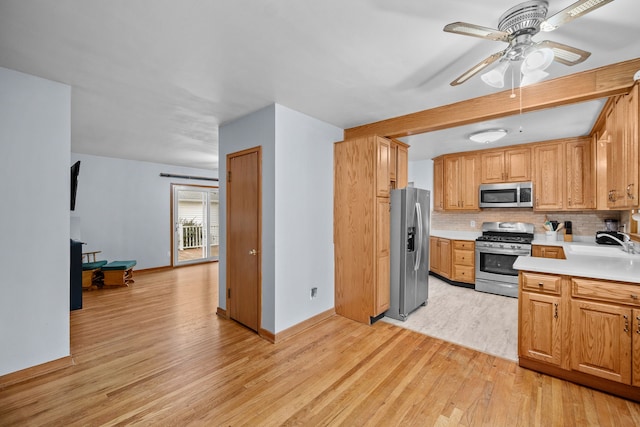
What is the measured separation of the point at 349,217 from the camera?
356 cm

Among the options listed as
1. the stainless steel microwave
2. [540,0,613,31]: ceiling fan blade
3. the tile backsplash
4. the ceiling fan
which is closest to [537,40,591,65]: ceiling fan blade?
the ceiling fan

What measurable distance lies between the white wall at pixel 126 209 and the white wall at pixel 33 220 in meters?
3.53

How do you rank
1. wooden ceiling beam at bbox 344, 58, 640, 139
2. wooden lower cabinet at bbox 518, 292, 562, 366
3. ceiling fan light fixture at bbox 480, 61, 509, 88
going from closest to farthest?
1. ceiling fan light fixture at bbox 480, 61, 509, 88
2. wooden ceiling beam at bbox 344, 58, 640, 139
3. wooden lower cabinet at bbox 518, 292, 562, 366

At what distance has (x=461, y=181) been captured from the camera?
5223mm

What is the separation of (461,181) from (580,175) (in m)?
1.61

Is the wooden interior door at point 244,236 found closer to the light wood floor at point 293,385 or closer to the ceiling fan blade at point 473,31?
the light wood floor at point 293,385

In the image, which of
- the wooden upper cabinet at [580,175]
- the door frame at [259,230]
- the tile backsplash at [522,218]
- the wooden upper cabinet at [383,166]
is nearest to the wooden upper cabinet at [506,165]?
the wooden upper cabinet at [580,175]

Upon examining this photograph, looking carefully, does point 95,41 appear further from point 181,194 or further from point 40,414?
point 181,194

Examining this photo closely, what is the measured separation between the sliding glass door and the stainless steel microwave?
610 centimetres

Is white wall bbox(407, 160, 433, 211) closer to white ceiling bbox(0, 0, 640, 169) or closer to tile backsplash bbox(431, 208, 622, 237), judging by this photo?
tile backsplash bbox(431, 208, 622, 237)

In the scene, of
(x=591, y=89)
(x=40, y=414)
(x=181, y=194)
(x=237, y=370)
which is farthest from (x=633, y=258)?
(x=181, y=194)

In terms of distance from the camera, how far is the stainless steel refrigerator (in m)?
3.54

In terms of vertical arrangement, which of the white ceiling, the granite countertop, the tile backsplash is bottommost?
the granite countertop

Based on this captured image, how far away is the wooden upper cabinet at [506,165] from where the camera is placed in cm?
458
